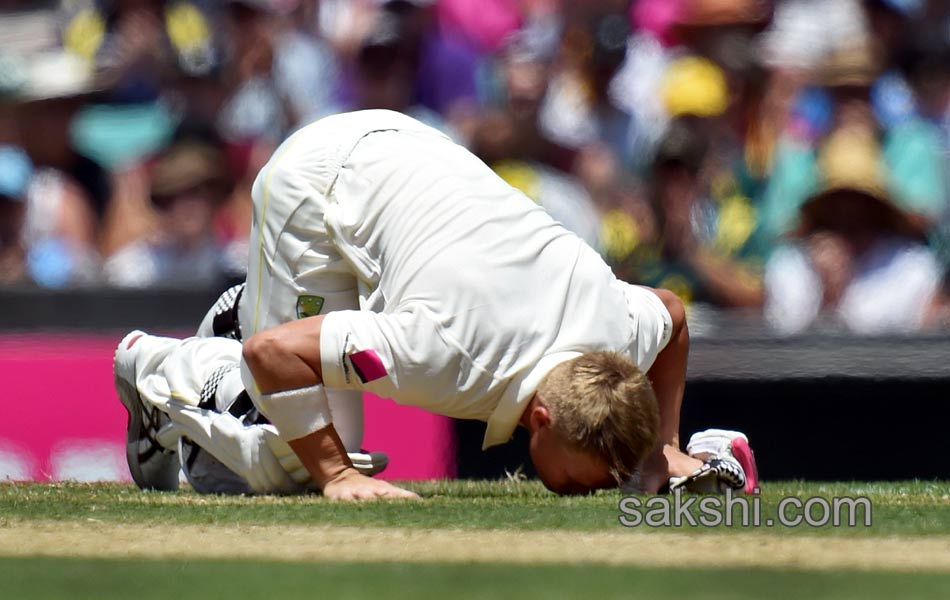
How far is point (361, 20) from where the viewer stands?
10.4 metres

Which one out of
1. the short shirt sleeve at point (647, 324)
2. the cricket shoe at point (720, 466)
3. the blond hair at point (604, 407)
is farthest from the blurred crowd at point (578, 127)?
the blond hair at point (604, 407)

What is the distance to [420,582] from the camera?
142 inches

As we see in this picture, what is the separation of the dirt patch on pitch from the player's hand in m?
0.68

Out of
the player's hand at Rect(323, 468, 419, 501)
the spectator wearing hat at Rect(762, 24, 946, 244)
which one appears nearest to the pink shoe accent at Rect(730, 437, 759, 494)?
the player's hand at Rect(323, 468, 419, 501)

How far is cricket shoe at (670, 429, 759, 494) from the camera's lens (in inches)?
215

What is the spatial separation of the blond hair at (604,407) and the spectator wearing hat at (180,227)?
14.0 ft

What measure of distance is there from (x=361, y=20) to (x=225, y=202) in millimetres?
1597

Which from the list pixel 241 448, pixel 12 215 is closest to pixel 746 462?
pixel 241 448

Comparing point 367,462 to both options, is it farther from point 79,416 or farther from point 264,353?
point 79,416

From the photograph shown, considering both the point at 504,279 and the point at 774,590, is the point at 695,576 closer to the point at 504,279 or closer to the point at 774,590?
the point at 774,590

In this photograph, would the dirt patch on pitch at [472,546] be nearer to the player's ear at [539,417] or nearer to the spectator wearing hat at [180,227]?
the player's ear at [539,417]

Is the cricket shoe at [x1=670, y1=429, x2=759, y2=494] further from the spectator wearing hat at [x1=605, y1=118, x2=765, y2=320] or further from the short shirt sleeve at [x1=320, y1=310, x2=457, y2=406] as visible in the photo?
the spectator wearing hat at [x1=605, y1=118, x2=765, y2=320]

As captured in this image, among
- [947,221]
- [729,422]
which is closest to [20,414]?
[729,422]

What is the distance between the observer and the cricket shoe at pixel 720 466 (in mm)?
5461
